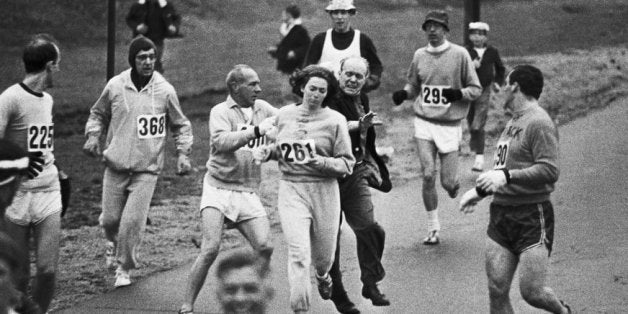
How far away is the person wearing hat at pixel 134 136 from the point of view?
1154 cm

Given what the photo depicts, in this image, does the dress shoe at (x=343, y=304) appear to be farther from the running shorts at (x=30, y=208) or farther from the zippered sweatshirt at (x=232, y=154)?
the running shorts at (x=30, y=208)

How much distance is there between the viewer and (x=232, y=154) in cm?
1067

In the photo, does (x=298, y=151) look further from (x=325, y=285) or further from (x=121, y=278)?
(x=121, y=278)

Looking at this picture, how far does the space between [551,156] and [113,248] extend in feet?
14.8

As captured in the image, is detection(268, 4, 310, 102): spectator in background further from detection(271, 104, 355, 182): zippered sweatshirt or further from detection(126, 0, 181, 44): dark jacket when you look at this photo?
detection(271, 104, 355, 182): zippered sweatshirt

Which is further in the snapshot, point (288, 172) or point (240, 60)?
point (240, 60)

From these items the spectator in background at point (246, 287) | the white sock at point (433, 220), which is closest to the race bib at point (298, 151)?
the spectator in background at point (246, 287)

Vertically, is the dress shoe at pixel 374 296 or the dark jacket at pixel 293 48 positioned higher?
the dark jacket at pixel 293 48

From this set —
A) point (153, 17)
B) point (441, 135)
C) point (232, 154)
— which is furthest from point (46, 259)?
point (153, 17)

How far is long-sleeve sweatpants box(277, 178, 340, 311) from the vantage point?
32.7 ft

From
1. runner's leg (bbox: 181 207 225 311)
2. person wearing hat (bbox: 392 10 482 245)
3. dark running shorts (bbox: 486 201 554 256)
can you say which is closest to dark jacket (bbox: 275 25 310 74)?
person wearing hat (bbox: 392 10 482 245)

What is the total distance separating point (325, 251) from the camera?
1021 centimetres

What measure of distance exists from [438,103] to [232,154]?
3208 millimetres

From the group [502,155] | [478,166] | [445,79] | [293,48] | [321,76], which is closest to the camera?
[502,155]
